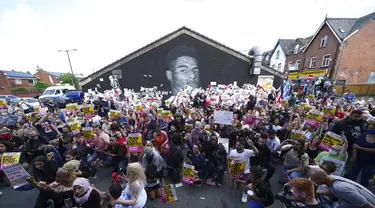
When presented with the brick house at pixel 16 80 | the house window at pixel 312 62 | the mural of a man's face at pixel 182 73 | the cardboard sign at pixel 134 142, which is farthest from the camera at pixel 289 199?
the brick house at pixel 16 80

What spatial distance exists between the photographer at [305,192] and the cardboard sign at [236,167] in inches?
58.3

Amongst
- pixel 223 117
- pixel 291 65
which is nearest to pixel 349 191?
pixel 223 117

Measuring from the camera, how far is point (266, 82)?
1402cm

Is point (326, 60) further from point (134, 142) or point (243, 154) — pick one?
point (134, 142)

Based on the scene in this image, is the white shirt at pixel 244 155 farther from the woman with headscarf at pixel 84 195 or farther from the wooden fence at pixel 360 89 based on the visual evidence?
the wooden fence at pixel 360 89

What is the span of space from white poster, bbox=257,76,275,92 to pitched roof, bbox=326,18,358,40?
1580cm

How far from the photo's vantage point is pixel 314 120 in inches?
210

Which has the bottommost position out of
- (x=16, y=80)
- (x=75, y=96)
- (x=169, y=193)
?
(x=169, y=193)

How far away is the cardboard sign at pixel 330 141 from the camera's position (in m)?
3.71

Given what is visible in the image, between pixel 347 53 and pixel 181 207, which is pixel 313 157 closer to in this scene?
pixel 181 207

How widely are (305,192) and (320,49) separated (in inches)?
1173

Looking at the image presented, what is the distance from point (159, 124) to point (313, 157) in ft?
18.7

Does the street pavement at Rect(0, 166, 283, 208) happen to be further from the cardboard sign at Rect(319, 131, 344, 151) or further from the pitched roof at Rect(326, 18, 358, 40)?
the pitched roof at Rect(326, 18, 358, 40)

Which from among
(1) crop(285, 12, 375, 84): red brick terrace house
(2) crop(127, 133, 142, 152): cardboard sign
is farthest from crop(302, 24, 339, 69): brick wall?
(2) crop(127, 133, 142, 152): cardboard sign
